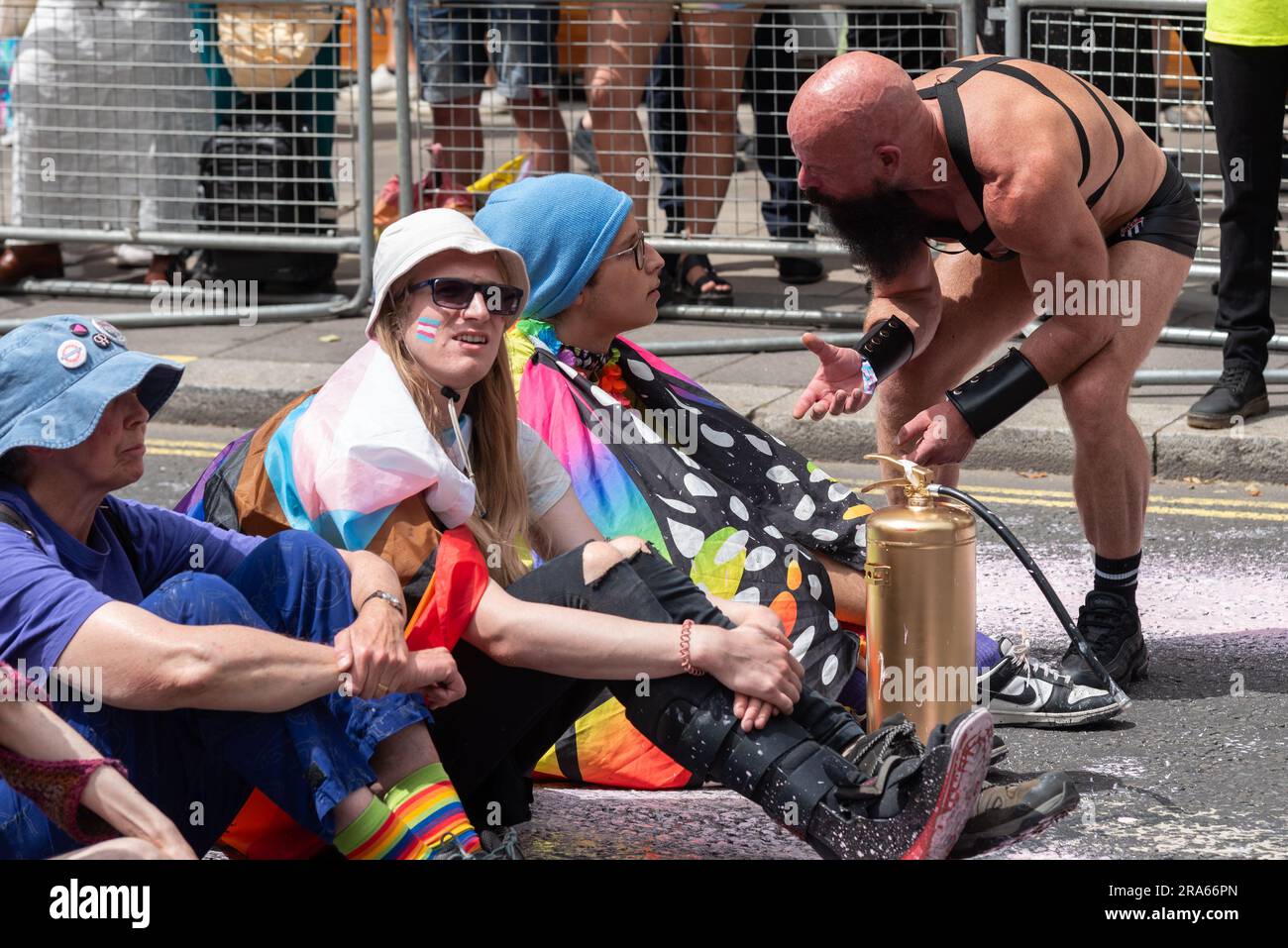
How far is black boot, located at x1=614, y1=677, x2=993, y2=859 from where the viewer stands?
3.04 metres

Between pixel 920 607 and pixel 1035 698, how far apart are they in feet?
1.78

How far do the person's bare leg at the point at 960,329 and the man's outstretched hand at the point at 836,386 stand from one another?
0.32 metres

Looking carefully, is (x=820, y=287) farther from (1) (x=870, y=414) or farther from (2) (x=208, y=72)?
(2) (x=208, y=72)

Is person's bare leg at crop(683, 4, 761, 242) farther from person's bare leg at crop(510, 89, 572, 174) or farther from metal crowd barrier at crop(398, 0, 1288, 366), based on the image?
person's bare leg at crop(510, 89, 572, 174)

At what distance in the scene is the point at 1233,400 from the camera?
6.30 metres

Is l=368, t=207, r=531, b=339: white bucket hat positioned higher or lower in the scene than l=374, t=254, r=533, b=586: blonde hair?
higher

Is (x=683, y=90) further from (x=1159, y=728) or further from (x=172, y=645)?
(x=172, y=645)

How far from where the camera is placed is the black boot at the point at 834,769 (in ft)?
9.96

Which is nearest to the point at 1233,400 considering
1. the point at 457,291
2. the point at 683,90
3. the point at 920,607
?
the point at 683,90

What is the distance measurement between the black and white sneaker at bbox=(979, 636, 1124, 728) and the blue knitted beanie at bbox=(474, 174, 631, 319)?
4.09 ft

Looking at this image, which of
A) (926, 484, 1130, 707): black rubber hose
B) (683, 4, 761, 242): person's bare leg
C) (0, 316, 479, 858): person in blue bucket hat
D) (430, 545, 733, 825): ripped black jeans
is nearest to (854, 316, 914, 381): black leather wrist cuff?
(926, 484, 1130, 707): black rubber hose

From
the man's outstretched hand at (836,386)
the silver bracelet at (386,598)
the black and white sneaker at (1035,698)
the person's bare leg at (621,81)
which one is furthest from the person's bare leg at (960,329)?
the person's bare leg at (621,81)
